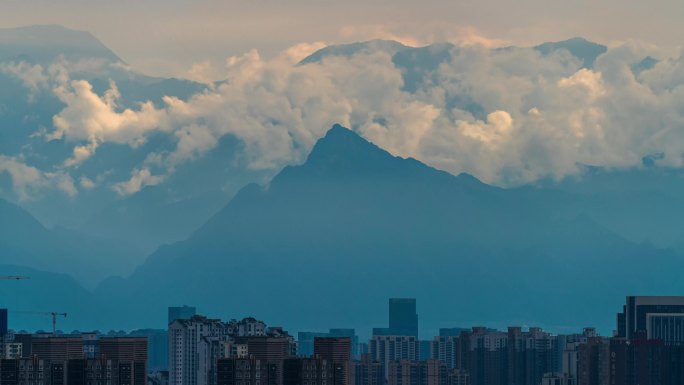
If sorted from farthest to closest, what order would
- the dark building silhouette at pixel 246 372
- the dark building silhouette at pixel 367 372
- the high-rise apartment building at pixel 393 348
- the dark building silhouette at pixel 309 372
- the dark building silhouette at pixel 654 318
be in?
the high-rise apartment building at pixel 393 348 < the dark building silhouette at pixel 654 318 < the dark building silhouette at pixel 367 372 < the dark building silhouette at pixel 246 372 < the dark building silhouette at pixel 309 372

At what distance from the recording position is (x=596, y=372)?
146 m

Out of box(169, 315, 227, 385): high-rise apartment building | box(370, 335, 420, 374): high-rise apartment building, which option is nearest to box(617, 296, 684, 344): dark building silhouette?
box(370, 335, 420, 374): high-rise apartment building

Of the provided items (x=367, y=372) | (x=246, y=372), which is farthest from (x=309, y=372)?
(x=367, y=372)

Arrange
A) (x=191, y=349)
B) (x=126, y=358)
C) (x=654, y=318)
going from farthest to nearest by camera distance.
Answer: (x=654, y=318) → (x=191, y=349) → (x=126, y=358)

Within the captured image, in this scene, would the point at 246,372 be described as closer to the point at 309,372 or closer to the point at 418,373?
the point at 309,372

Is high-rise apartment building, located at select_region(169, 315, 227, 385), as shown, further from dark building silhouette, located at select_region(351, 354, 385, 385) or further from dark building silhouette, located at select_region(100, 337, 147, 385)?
dark building silhouette, located at select_region(100, 337, 147, 385)

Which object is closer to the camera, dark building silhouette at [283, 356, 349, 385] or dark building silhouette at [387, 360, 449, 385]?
dark building silhouette at [283, 356, 349, 385]

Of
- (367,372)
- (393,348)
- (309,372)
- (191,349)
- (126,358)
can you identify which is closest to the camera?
(309,372)

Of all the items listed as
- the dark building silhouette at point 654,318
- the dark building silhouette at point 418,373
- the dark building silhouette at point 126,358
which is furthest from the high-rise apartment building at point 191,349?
the dark building silhouette at point 654,318

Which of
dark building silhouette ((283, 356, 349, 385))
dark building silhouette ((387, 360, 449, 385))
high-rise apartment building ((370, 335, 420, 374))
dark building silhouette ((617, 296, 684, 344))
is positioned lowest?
dark building silhouette ((283, 356, 349, 385))

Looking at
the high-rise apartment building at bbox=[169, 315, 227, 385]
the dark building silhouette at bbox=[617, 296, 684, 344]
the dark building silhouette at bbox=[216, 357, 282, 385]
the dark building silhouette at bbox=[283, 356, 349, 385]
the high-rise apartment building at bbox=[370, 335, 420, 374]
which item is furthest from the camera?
the high-rise apartment building at bbox=[370, 335, 420, 374]

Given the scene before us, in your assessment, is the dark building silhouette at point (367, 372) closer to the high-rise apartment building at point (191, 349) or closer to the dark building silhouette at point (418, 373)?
the dark building silhouette at point (418, 373)

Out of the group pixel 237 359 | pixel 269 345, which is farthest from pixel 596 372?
pixel 237 359

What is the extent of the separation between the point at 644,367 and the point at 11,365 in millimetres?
52627
